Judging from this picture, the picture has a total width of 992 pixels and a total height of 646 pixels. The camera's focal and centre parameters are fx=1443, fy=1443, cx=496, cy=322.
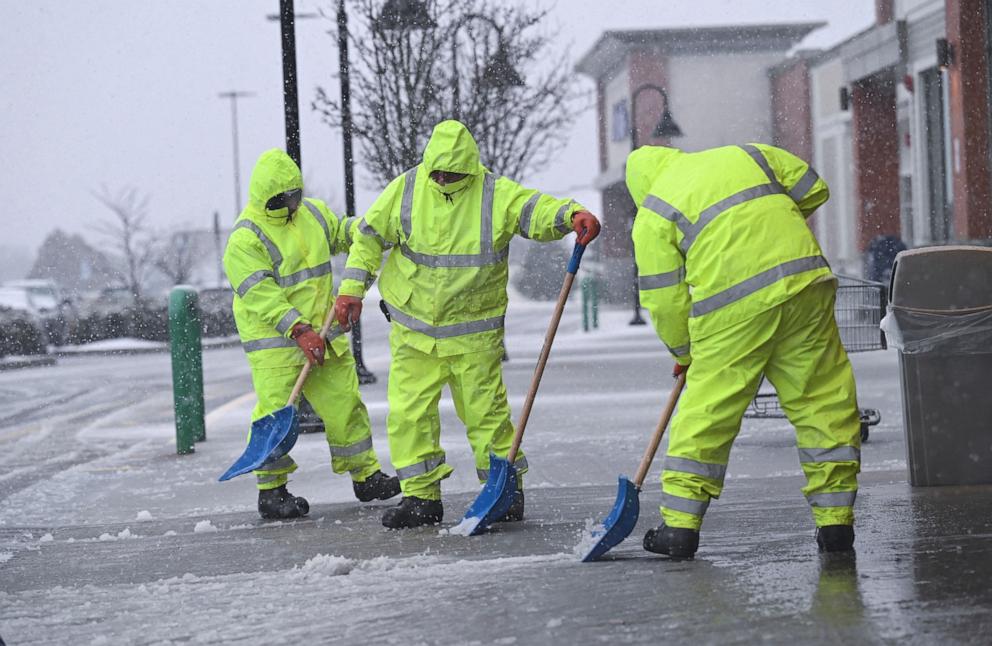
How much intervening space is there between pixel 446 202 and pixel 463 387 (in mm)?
806

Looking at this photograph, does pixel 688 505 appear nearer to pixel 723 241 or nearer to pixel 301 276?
pixel 723 241

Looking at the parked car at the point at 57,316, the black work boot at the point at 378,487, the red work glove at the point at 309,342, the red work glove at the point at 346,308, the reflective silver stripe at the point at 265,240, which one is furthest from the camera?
the parked car at the point at 57,316

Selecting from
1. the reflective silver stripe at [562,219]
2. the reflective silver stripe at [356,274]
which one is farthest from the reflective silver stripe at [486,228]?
the reflective silver stripe at [356,274]

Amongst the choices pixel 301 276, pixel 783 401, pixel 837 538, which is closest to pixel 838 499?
pixel 837 538

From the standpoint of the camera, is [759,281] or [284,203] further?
[284,203]

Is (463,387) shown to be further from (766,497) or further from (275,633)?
(275,633)

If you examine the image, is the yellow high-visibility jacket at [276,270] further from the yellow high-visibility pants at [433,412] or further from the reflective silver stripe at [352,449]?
the yellow high-visibility pants at [433,412]

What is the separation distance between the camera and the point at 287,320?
264 inches

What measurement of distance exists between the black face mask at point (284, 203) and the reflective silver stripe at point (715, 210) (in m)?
2.46

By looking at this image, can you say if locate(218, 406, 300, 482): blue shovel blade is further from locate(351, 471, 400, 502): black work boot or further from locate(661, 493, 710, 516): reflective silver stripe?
locate(661, 493, 710, 516): reflective silver stripe

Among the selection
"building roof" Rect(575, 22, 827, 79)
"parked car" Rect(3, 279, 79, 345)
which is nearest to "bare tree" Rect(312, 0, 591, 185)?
"parked car" Rect(3, 279, 79, 345)

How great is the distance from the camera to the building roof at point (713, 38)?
39.8 m

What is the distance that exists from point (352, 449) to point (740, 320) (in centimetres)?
259

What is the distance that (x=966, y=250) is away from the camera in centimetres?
647
